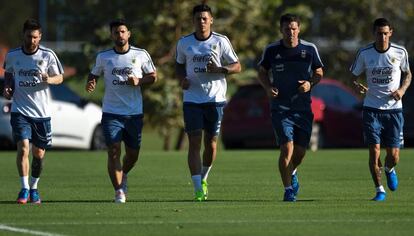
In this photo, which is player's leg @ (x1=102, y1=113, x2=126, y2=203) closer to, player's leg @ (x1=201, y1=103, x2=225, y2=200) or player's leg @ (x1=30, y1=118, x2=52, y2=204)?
player's leg @ (x1=30, y1=118, x2=52, y2=204)

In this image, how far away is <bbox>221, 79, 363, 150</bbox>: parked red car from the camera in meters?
31.1

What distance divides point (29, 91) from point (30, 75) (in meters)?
0.19

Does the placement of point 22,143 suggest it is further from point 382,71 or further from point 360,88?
point 382,71

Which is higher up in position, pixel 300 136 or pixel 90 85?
pixel 90 85

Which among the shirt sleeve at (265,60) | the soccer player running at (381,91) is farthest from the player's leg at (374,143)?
the shirt sleeve at (265,60)

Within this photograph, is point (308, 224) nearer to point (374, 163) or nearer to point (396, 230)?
point (396, 230)

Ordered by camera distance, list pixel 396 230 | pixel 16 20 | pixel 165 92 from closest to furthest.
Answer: pixel 396 230, pixel 165 92, pixel 16 20

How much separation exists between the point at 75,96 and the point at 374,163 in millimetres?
15892

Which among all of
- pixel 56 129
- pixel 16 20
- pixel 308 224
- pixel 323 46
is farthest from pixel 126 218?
pixel 16 20

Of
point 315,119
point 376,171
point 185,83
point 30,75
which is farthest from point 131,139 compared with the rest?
point 315,119

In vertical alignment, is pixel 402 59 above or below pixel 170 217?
above

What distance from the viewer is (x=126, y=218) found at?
14086 millimetres

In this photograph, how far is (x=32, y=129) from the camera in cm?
1638

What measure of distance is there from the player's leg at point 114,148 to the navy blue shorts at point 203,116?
0.92m
